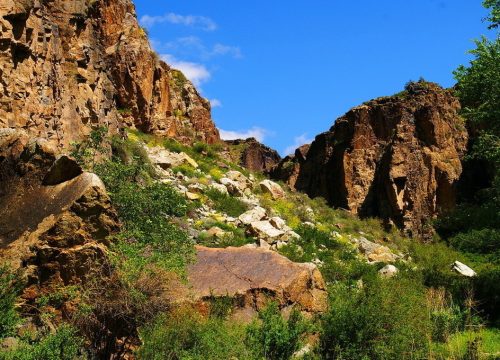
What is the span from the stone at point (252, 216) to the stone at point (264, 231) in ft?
1.36

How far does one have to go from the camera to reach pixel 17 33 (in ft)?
39.2

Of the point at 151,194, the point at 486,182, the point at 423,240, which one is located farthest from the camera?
the point at 486,182

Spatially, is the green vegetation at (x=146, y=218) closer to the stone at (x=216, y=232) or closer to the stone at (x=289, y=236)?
the stone at (x=216, y=232)

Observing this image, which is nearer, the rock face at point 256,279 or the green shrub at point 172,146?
the rock face at point 256,279

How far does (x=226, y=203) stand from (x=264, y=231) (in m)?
2.97

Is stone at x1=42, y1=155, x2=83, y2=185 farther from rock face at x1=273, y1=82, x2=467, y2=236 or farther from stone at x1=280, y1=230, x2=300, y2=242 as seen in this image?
rock face at x1=273, y1=82, x2=467, y2=236

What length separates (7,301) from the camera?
6.87 m

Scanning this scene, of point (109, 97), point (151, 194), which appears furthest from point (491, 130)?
point (109, 97)

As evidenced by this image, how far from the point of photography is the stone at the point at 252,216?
18.2m

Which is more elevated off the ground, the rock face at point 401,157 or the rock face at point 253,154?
the rock face at point 253,154

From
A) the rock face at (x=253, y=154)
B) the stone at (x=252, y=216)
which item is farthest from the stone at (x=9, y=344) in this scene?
the rock face at (x=253, y=154)

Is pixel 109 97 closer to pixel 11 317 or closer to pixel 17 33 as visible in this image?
pixel 17 33

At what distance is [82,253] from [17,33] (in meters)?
6.39

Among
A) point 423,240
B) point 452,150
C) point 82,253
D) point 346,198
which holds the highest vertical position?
point 452,150
